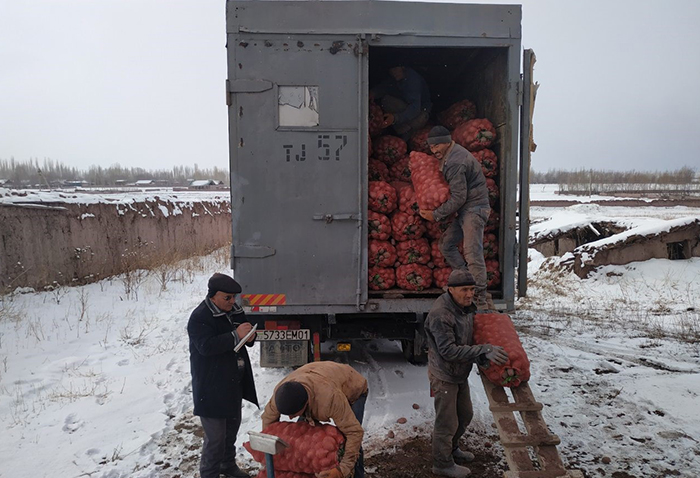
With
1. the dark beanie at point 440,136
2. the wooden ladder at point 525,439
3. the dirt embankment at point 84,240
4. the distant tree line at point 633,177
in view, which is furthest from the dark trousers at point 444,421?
the distant tree line at point 633,177

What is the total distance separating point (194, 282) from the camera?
36.0 ft

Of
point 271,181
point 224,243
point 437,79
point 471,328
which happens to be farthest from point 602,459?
point 224,243

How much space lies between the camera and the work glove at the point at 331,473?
98.0 inches

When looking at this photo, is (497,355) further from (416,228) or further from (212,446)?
(212,446)

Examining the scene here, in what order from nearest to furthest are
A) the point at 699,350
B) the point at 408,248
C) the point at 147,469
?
1. the point at 147,469
2. the point at 408,248
3. the point at 699,350

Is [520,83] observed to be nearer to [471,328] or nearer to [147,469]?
[471,328]

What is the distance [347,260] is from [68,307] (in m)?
6.30

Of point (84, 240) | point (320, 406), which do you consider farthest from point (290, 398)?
point (84, 240)

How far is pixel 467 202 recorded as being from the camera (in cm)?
439

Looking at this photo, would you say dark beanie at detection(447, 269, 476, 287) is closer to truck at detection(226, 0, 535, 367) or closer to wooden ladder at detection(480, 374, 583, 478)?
wooden ladder at detection(480, 374, 583, 478)

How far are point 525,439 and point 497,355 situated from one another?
59 centimetres

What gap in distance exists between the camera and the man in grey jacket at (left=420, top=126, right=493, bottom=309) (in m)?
4.28

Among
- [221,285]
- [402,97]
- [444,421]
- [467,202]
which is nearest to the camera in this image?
[221,285]

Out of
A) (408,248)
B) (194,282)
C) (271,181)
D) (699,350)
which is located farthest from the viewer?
(194,282)
